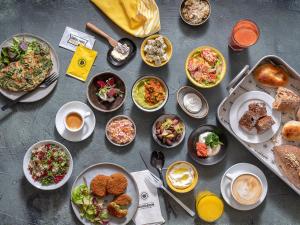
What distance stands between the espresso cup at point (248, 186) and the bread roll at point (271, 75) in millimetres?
661

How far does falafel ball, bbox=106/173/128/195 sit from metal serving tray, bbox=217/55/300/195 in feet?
2.60

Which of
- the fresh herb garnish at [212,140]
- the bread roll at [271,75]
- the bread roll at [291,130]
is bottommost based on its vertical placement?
the fresh herb garnish at [212,140]

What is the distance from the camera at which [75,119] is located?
3.25 meters

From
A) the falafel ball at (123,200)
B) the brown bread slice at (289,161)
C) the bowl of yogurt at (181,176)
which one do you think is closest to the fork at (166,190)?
the bowl of yogurt at (181,176)

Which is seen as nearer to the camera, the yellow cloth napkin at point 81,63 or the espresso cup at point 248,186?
the espresso cup at point 248,186

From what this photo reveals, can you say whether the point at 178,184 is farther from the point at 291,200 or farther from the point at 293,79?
the point at 293,79

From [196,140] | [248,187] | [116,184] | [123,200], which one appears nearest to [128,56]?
[196,140]

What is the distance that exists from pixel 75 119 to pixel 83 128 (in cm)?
9

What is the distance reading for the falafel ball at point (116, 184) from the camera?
10.4 feet

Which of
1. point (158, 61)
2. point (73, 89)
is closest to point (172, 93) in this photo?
point (158, 61)

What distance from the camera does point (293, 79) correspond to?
3.34 metres

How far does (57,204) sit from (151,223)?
670mm

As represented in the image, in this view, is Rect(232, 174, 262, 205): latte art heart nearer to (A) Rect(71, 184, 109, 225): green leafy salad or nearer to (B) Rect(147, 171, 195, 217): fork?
(B) Rect(147, 171, 195, 217): fork

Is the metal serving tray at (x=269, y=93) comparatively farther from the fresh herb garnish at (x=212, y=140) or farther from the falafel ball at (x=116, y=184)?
the falafel ball at (x=116, y=184)
